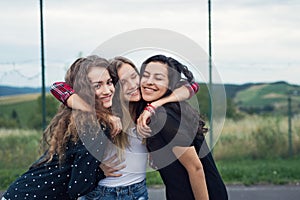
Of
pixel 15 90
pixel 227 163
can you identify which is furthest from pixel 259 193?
pixel 15 90

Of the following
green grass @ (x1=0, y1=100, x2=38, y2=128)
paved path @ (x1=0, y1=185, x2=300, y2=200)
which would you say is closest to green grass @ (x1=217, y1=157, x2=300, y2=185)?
paved path @ (x1=0, y1=185, x2=300, y2=200)

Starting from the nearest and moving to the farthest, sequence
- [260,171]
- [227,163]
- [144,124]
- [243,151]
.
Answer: [144,124] < [260,171] < [227,163] < [243,151]

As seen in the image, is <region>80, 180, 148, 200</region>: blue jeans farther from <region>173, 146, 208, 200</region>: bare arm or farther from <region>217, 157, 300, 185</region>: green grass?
<region>217, 157, 300, 185</region>: green grass

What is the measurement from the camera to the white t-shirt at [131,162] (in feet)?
8.83

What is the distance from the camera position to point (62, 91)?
276 cm

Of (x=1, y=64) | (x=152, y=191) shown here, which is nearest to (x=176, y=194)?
(x=152, y=191)

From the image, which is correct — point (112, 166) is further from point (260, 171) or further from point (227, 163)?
point (227, 163)

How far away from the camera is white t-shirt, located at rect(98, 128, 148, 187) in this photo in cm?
269

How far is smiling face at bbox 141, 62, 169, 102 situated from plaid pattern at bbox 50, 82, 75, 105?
369 millimetres

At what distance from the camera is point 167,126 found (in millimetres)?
2537

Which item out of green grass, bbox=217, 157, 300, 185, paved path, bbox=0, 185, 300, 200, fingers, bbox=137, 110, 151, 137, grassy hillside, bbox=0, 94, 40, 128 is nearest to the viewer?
fingers, bbox=137, 110, 151, 137

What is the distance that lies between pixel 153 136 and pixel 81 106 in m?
0.37

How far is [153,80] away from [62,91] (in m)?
0.47

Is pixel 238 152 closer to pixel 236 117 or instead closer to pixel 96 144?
pixel 236 117
